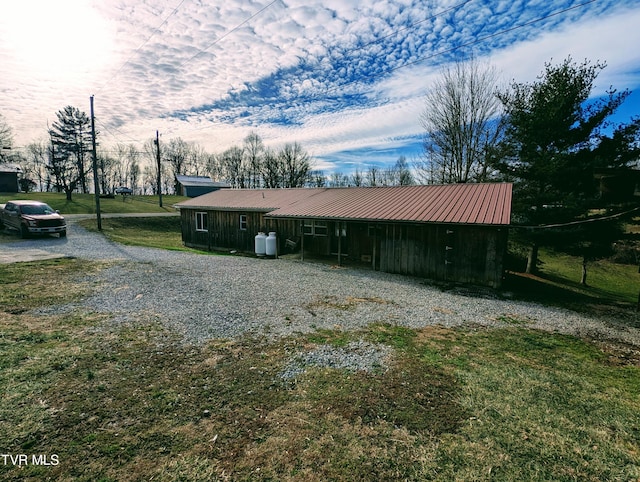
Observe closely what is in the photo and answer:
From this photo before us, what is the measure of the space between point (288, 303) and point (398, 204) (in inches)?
313

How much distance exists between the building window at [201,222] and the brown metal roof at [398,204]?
868mm

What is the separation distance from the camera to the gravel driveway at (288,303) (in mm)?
7141

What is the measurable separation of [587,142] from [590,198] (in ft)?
9.49

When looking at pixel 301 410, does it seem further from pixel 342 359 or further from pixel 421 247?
pixel 421 247

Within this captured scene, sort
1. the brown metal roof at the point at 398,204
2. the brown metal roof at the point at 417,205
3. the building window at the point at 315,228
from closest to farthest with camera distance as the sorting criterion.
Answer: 1. the brown metal roof at the point at 417,205
2. the brown metal roof at the point at 398,204
3. the building window at the point at 315,228

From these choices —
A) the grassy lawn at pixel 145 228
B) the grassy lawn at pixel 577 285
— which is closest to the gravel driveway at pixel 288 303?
the grassy lawn at pixel 577 285

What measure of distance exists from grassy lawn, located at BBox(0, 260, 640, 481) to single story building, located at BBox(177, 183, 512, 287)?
5.54 metres

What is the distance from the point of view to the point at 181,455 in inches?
130

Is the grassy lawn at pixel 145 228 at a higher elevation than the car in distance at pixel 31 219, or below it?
below

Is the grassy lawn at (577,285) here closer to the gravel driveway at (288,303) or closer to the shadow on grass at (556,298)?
the shadow on grass at (556,298)

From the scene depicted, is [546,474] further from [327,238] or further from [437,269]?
[327,238]

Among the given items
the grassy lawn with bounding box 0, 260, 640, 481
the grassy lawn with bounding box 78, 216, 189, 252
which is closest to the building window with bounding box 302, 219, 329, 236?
the grassy lawn with bounding box 78, 216, 189, 252

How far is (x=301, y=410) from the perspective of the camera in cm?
408

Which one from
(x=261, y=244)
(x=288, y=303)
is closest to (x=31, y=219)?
(x=261, y=244)
